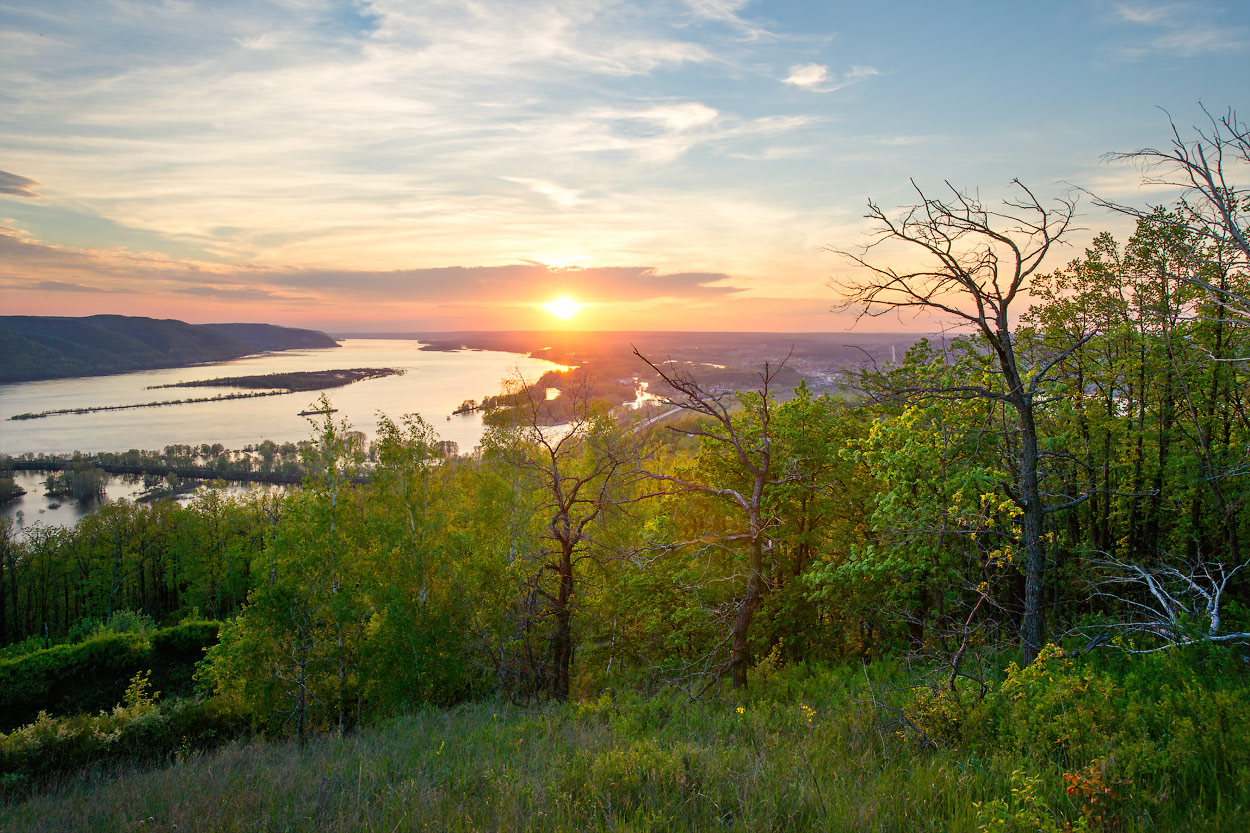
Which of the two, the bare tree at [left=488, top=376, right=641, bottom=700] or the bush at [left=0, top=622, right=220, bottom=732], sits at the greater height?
the bare tree at [left=488, top=376, right=641, bottom=700]

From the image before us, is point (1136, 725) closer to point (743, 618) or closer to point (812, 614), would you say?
point (743, 618)

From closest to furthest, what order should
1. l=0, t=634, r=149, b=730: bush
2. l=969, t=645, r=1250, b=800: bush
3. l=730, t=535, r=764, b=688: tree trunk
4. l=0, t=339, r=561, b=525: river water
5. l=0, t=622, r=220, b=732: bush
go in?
l=969, t=645, r=1250, b=800: bush
l=730, t=535, r=764, b=688: tree trunk
l=0, t=634, r=149, b=730: bush
l=0, t=622, r=220, b=732: bush
l=0, t=339, r=561, b=525: river water

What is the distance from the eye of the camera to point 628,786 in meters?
5.29

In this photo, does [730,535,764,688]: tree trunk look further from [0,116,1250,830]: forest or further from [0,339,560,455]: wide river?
[0,339,560,455]: wide river

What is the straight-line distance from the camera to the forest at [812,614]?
16.6 ft

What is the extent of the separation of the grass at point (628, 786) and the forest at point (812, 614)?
45mm

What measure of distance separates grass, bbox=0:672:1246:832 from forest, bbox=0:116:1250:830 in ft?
0.15

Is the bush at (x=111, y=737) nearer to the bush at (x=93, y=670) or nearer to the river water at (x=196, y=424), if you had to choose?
the bush at (x=93, y=670)

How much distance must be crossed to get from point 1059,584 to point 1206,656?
5.32 meters

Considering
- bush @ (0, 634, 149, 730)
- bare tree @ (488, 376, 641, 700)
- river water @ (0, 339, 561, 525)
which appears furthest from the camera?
river water @ (0, 339, 561, 525)

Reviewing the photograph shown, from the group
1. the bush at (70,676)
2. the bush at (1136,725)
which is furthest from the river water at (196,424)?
the bush at (1136,725)

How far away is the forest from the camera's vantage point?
506cm

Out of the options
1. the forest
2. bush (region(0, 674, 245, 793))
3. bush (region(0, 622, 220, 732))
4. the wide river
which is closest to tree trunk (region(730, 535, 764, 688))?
the forest

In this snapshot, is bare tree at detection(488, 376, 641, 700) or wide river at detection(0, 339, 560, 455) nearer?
bare tree at detection(488, 376, 641, 700)
